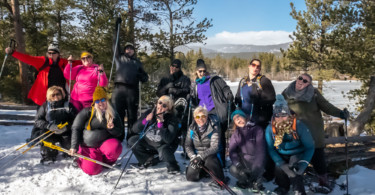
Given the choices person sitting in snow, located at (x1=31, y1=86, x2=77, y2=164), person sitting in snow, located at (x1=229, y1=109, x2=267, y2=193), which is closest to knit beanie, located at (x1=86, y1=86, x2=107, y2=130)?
person sitting in snow, located at (x1=31, y1=86, x2=77, y2=164)

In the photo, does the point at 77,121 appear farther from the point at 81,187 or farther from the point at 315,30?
the point at 315,30

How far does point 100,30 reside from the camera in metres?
11.5

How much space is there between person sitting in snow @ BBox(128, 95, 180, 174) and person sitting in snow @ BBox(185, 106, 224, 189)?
0.35 m

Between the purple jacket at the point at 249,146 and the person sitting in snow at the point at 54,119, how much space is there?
2.97 metres

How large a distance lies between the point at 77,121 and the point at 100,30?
8.94 m

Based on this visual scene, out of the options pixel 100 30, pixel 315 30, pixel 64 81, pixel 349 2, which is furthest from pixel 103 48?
pixel 315 30

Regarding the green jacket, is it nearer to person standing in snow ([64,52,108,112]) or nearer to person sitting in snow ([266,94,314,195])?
person sitting in snow ([266,94,314,195])

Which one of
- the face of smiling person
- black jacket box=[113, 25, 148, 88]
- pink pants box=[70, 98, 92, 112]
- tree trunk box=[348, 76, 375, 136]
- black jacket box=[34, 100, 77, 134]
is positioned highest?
black jacket box=[113, 25, 148, 88]

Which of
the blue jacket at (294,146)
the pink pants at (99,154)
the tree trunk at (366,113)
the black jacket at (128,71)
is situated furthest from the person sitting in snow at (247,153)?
the tree trunk at (366,113)

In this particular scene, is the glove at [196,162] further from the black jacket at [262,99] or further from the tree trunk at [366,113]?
the tree trunk at [366,113]

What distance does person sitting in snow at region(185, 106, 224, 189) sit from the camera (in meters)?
3.56

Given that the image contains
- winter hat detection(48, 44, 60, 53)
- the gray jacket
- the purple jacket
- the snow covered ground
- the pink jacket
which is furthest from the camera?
winter hat detection(48, 44, 60, 53)

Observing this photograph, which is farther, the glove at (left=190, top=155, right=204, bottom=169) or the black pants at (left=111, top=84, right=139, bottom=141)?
the black pants at (left=111, top=84, right=139, bottom=141)

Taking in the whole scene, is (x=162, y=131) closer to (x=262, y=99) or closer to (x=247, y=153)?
(x=247, y=153)
